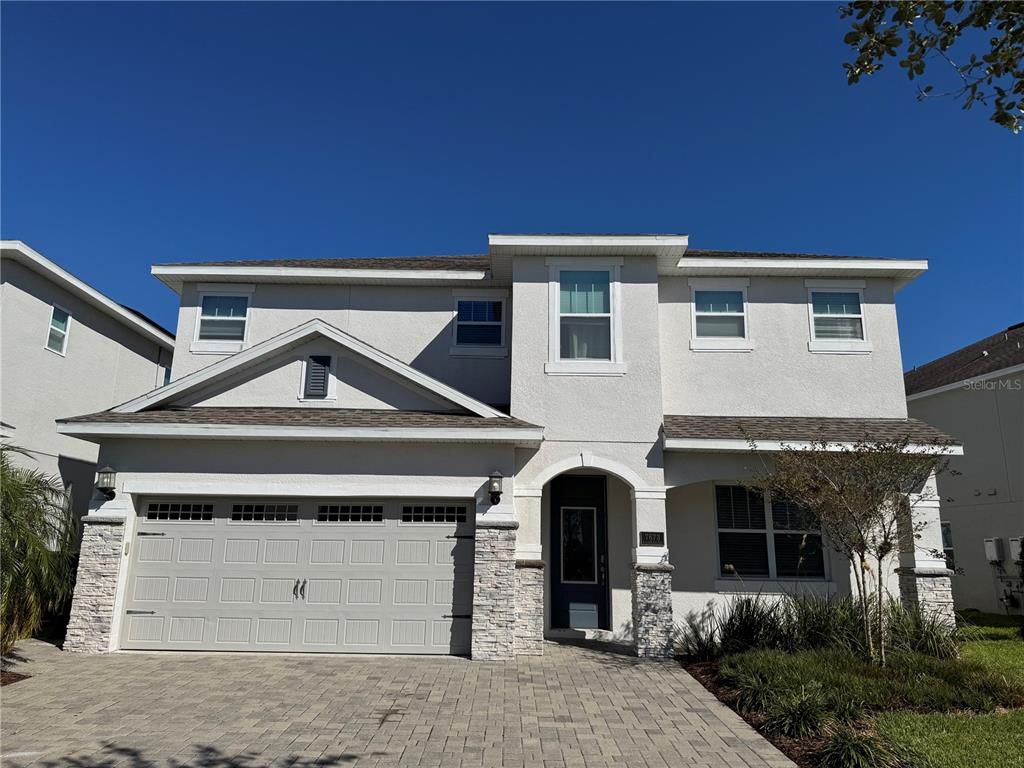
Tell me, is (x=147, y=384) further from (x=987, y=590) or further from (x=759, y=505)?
(x=987, y=590)

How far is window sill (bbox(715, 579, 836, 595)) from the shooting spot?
1273cm

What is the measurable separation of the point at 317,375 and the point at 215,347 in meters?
3.51

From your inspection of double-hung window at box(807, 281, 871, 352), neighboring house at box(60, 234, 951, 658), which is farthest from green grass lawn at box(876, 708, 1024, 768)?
double-hung window at box(807, 281, 871, 352)

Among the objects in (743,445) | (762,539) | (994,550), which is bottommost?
(994,550)

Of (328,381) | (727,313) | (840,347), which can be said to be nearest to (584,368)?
(727,313)

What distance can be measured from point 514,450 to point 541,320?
2.58m

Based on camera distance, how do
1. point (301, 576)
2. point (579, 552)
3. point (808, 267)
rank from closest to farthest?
1. point (301, 576)
2. point (579, 552)
3. point (808, 267)

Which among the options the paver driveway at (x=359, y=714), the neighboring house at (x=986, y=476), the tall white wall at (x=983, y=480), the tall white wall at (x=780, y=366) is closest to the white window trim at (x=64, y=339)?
the paver driveway at (x=359, y=714)

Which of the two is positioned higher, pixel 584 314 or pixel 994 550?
pixel 584 314

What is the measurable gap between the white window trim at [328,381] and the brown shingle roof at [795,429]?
230 inches

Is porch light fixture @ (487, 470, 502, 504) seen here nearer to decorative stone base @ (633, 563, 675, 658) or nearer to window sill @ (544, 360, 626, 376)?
window sill @ (544, 360, 626, 376)

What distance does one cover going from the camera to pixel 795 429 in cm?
1240

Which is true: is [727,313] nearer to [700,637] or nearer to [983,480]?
[700,637]

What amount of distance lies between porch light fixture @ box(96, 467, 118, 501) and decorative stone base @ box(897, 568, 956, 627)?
43.6 ft
